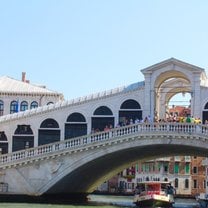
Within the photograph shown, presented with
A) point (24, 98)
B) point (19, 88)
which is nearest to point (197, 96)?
point (24, 98)

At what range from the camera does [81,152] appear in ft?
83.3

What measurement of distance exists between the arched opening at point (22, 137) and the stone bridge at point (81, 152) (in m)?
2.72

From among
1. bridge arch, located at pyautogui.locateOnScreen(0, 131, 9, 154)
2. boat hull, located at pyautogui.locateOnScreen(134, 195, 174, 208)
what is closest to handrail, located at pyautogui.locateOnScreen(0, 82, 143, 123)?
bridge arch, located at pyautogui.locateOnScreen(0, 131, 9, 154)

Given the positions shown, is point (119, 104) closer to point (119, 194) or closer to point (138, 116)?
point (138, 116)

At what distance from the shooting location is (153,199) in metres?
26.7

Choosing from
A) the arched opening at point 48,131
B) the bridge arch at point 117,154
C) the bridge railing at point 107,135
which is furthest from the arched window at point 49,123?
the bridge railing at point 107,135

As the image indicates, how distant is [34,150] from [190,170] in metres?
26.6

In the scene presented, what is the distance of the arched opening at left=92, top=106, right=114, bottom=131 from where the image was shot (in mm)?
28328

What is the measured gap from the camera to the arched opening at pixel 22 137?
28953mm

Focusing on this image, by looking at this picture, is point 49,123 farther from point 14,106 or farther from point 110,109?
Answer: point 14,106

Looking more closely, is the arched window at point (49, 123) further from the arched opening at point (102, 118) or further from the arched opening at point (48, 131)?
the arched opening at point (102, 118)

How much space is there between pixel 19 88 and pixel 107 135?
27.8 feet

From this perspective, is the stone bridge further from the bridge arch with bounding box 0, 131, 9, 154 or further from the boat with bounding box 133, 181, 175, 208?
A: the bridge arch with bounding box 0, 131, 9, 154

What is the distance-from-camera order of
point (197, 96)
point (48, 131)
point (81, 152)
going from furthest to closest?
point (48, 131)
point (197, 96)
point (81, 152)
